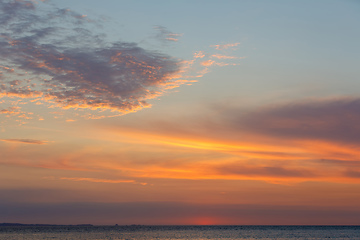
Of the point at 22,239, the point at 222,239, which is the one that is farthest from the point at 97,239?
the point at 222,239

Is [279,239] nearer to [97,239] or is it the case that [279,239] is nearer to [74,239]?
[97,239]

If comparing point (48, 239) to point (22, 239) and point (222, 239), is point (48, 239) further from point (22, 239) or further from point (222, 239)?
point (222, 239)

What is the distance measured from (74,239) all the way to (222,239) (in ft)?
169

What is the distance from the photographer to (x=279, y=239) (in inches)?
5335

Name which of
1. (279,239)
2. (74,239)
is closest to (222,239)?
(279,239)

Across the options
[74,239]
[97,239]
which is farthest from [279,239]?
[74,239]

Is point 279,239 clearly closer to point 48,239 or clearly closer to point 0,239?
point 48,239

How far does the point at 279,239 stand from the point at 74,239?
2788 inches

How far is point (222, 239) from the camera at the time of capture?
448ft

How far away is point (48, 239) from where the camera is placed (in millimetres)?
139500

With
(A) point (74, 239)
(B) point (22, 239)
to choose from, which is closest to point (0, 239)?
(B) point (22, 239)

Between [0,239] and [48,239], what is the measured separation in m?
15.4

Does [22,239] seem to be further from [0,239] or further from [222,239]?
[222,239]

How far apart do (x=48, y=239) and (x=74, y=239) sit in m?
8.85
